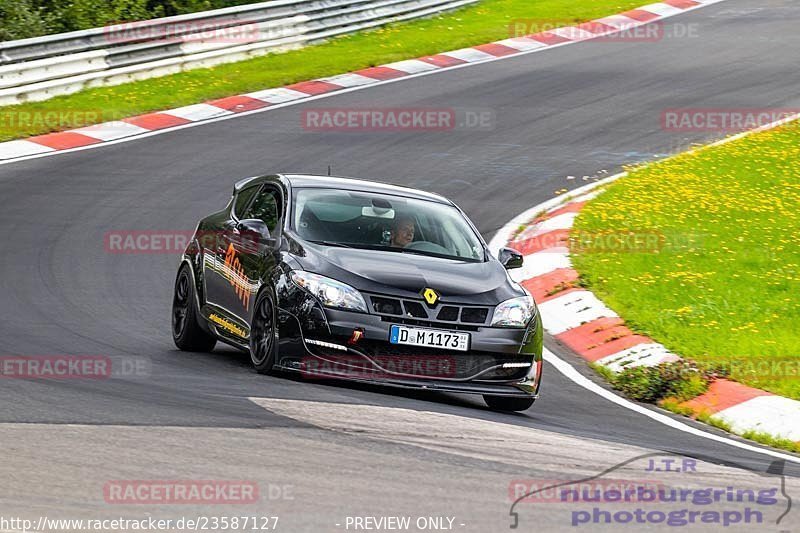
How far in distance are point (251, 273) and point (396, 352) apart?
154 centimetres

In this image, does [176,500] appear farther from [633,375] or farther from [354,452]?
[633,375]

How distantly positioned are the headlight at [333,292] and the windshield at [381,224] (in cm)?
62

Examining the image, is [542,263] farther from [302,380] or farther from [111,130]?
[111,130]

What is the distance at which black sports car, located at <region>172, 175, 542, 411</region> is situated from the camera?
9.29m

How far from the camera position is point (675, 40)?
90.7 ft

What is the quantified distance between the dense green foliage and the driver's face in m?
14.4

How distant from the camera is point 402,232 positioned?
34.0 ft

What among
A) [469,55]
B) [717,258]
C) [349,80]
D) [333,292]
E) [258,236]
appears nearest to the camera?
[333,292]

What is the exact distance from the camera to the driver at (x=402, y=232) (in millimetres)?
10273

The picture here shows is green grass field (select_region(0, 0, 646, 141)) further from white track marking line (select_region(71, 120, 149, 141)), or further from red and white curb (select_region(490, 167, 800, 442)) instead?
red and white curb (select_region(490, 167, 800, 442))
